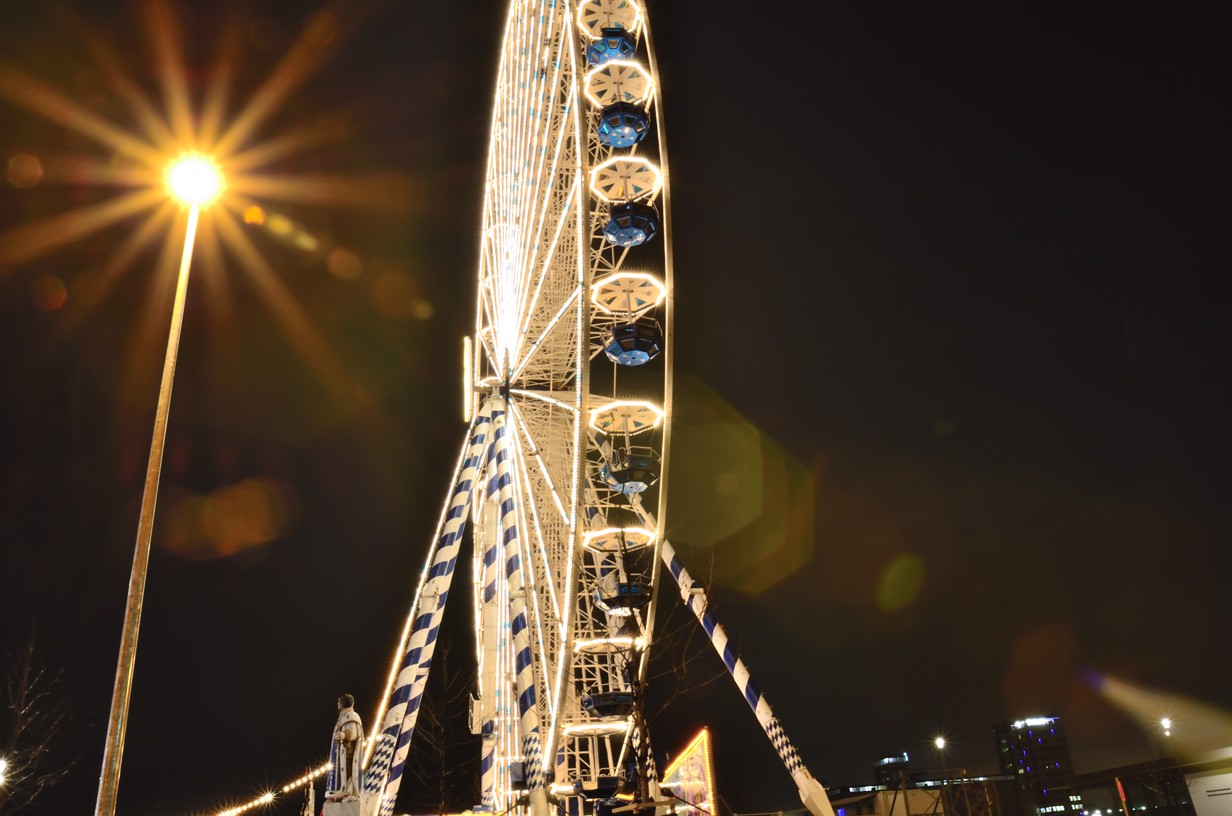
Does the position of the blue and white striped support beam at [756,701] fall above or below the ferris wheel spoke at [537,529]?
below

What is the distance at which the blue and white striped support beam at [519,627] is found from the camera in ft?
49.5

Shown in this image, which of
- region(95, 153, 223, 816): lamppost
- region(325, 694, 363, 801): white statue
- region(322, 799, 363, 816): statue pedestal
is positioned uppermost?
region(95, 153, 223, 816): lamppost

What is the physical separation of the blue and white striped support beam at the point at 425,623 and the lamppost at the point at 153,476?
10665 millimetres

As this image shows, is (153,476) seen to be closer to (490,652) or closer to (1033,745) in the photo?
(490,652)

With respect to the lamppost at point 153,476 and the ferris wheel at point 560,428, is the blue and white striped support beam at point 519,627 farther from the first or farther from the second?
the lamppost at point 153,476

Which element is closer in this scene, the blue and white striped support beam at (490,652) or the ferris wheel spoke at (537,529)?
the ferris wheel spoke at (537,529)

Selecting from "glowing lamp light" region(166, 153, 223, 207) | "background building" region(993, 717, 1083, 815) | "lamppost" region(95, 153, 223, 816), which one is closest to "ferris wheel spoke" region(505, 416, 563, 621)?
"lamppost" region(95, 153, 223, 816)

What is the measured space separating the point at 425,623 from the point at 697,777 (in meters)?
6.88

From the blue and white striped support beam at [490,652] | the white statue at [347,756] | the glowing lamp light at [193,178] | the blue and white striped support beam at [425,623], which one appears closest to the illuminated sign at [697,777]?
the blue and white striped support beam at [490,652]

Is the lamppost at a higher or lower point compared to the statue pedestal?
higher

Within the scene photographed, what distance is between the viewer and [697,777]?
16.5 m

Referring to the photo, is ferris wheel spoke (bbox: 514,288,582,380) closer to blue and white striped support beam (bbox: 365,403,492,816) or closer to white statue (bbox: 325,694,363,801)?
blue and white striped support beam (bbox: 365,403,492,816)

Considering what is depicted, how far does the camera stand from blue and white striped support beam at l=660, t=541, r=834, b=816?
14.9 metres

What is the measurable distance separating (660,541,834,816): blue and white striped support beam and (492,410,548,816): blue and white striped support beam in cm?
317
